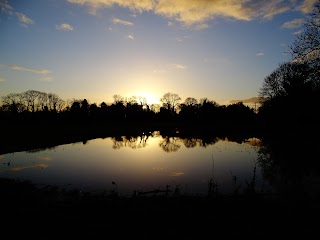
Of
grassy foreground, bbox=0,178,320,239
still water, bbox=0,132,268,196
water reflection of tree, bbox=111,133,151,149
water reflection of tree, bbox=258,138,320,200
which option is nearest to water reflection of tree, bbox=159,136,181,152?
water reflection of tree, bbox=111,133,151,149

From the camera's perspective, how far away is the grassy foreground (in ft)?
22.9

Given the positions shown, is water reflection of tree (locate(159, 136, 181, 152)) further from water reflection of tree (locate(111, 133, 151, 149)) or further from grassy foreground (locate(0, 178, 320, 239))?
grassy foreground (locate(0, 178, 320, 239))

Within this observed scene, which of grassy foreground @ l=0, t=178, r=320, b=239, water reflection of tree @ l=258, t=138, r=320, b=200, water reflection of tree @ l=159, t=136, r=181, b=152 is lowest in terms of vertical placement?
grassy foreground @ l=0, t=178, r=320, b=239

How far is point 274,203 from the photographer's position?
9.53m

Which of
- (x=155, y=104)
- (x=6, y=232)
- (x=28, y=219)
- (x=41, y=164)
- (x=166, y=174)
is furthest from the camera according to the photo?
(x=155, y=104)

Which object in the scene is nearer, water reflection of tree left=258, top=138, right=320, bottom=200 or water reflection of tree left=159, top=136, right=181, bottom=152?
water reflection of tree left=258, top=138, right=320, bottom=200

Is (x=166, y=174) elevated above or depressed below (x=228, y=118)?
below

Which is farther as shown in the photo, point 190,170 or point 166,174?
point 190,170

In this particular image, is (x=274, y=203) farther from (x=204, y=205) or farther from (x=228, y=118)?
(x=228, y=118)

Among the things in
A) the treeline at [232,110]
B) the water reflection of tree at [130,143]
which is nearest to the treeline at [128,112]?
the treeline at [232,110]

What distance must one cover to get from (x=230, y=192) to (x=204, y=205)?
3.43m

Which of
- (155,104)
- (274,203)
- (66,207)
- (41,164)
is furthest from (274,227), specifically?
(155,104)

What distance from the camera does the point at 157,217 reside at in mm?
8094

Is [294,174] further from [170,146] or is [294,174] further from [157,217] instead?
[170,146]
